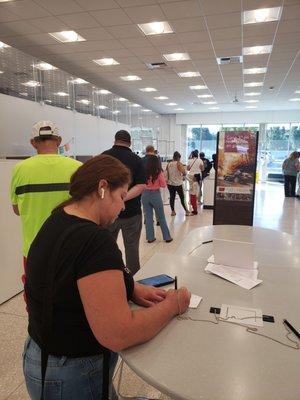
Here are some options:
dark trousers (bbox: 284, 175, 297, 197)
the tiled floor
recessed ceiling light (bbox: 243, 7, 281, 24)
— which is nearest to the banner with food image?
the tiled floor

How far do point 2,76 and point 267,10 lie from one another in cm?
430

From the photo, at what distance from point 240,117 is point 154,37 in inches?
419

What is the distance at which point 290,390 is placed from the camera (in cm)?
84

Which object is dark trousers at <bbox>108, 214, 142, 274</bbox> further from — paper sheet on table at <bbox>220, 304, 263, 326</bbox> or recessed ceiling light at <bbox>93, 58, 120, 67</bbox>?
recessed ceiling light at <bbox>93, 58, 120, 67</bbox>

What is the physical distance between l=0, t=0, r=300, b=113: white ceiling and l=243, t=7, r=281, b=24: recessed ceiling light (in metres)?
0.12

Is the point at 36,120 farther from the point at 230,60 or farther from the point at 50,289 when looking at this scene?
the point at 50,289

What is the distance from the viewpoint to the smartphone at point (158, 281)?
4.83ft

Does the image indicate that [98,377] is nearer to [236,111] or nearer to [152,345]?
[152,345]

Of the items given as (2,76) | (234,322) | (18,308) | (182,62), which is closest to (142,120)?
(182,62)

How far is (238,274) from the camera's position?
160 cm

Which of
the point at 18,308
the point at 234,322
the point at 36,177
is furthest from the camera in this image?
the point at 18,308

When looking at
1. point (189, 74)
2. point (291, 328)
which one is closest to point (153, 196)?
point (291, 328)

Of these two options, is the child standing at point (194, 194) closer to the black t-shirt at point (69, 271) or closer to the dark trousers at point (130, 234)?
the dark trousers at point (130, 234)

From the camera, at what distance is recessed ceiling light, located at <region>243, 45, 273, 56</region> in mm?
6117
